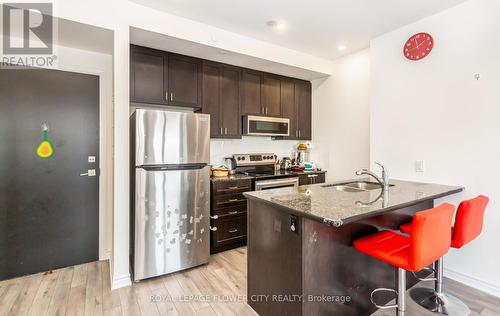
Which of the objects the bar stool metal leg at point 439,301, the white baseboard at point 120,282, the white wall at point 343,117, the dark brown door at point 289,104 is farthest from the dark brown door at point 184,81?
the bar stool metal leg at point 439,301

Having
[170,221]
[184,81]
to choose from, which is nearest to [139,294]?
[170,221]

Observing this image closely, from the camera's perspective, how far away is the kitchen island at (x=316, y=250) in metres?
1.56

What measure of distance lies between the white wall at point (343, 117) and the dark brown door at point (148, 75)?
8.50ft

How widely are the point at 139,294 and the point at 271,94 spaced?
10.3ft

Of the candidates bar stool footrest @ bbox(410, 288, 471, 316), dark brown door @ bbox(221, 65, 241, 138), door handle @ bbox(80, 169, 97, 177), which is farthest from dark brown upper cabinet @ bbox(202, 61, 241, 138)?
bar stool footrest @ bbox(410, 288, 471, 316)

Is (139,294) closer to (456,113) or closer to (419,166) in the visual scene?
(419,166)

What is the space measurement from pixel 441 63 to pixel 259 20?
1.96m

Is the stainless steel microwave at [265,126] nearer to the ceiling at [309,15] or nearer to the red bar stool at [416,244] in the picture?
the ceiling at [309,15]

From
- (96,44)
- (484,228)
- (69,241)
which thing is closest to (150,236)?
(69,241)

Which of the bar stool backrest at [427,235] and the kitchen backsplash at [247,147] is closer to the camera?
the bar stool backrest at [427,235]

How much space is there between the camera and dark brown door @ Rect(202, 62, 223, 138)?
3.35 m

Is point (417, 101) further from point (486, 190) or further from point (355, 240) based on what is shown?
point (355, 240)

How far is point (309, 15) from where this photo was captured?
2.69 meters

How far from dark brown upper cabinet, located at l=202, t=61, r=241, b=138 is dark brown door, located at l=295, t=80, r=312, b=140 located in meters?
1.21
